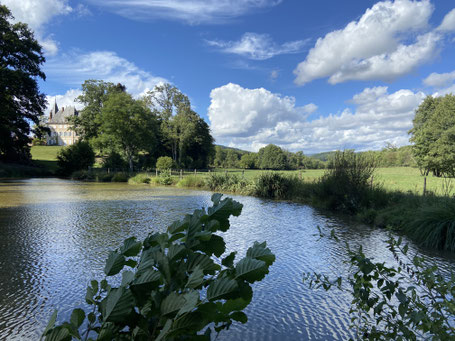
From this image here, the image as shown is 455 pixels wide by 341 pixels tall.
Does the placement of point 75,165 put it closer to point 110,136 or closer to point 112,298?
point 110,136

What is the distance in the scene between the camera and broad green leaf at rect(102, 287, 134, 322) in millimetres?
842

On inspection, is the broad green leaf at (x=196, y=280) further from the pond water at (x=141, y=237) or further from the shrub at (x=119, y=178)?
the shrub at (x=119, y=178)

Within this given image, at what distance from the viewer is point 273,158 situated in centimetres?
10031

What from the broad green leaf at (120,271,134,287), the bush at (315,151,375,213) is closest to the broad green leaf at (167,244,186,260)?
the broad green leaf at (120,271,134,287)

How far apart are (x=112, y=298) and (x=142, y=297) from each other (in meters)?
0.09

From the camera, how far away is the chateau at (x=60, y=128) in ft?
292

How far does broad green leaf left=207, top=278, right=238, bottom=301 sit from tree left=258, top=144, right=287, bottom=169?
96204 millimetres

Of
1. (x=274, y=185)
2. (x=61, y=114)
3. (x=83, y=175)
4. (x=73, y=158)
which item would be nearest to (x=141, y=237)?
(x=274, y=185)

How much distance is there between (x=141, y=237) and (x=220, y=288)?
277 inches

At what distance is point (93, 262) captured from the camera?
5.63 meters

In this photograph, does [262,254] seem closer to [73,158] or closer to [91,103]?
[73,158]

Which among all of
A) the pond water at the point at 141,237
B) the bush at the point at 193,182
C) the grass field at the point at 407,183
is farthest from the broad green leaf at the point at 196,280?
the bush at the point at 193,182

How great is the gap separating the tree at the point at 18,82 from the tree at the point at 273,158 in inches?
2903

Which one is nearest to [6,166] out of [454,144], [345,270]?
[345,270]
